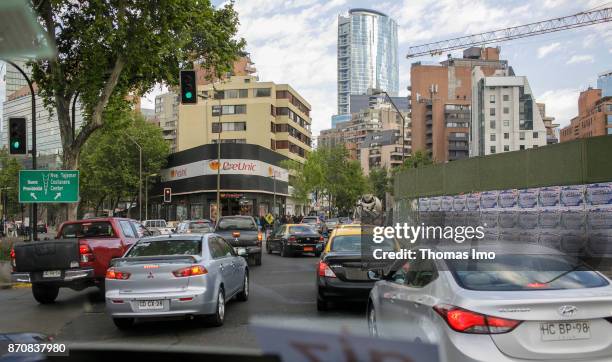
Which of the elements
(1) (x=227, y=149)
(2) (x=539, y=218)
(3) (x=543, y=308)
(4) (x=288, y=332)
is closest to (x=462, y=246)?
(3) (x=543, y=308)

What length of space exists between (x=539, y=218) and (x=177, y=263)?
626 inches

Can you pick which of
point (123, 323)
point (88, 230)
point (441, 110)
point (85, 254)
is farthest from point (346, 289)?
point (441, 110)

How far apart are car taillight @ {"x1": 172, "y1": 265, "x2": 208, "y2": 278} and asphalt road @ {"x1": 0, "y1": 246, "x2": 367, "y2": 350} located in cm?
85

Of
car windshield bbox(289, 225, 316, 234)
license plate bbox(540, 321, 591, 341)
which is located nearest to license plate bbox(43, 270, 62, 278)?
license plate bbox(540, 321, 591, 341)

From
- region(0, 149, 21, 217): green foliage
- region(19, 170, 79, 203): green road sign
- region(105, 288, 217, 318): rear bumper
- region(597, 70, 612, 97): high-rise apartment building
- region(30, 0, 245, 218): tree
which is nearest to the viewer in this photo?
region(105, 288, 217, 318): rear bumper

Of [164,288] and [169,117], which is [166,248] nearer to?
[164,288]

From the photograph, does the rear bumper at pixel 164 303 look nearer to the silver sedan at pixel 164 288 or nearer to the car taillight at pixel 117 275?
the silver sedan at pixel 164 288

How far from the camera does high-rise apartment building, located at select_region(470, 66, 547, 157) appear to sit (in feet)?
418

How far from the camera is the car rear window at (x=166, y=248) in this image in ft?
31.6

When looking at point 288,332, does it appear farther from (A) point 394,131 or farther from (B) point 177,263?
(A) point 394,131

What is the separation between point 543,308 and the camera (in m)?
4.39

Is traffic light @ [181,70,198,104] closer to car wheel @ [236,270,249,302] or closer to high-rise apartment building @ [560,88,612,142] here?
car wheel @ [236,270,249,302]

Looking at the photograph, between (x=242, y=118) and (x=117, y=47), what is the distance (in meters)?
58.5

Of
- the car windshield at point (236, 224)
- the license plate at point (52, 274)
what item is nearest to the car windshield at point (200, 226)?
the car windshield at point (236, 224)
